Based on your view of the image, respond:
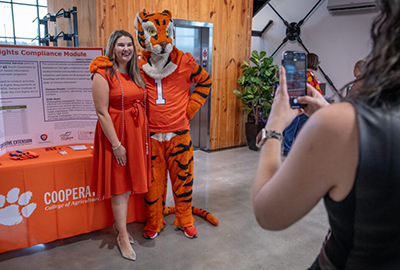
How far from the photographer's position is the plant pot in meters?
5.60

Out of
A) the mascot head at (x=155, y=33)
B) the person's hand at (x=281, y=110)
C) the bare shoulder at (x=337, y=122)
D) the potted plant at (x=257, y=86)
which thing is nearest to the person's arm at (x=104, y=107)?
the mascot head at (x=155, y=33)

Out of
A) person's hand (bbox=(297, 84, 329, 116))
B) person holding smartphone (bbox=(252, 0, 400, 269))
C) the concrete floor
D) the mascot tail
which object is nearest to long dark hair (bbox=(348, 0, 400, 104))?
person holding smartphone (bbox=(252, 0, 400, 269))

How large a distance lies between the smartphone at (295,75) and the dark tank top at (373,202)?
0.38m

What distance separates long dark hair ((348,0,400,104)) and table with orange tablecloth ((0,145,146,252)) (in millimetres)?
2307

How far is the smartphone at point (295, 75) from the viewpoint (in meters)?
1.03

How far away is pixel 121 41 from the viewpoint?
2406mm

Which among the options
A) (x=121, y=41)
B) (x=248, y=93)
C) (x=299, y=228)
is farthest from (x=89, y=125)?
(x=248, y=93)

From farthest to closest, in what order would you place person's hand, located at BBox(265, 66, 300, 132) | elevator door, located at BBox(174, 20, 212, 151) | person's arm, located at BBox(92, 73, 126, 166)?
1. elevator door, located at BBox(174, 20, 212, 151)
2. person's arm, located at BBox(92, 73, 126, 166)
3. person's hand, located at BBox(265, 66, 300, 132)

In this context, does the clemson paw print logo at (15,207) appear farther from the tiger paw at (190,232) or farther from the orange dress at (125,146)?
the tiger paw at (190,232)

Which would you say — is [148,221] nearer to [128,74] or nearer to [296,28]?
[128,74]

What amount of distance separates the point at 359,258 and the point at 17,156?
244 centimetres

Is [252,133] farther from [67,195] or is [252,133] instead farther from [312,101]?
[312,101]

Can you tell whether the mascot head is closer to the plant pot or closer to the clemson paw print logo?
the clemson paw print logo

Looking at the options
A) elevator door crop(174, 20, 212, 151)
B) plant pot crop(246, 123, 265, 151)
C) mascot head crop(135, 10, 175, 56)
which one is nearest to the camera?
mascot head crop(135, 10, 175, 56)
